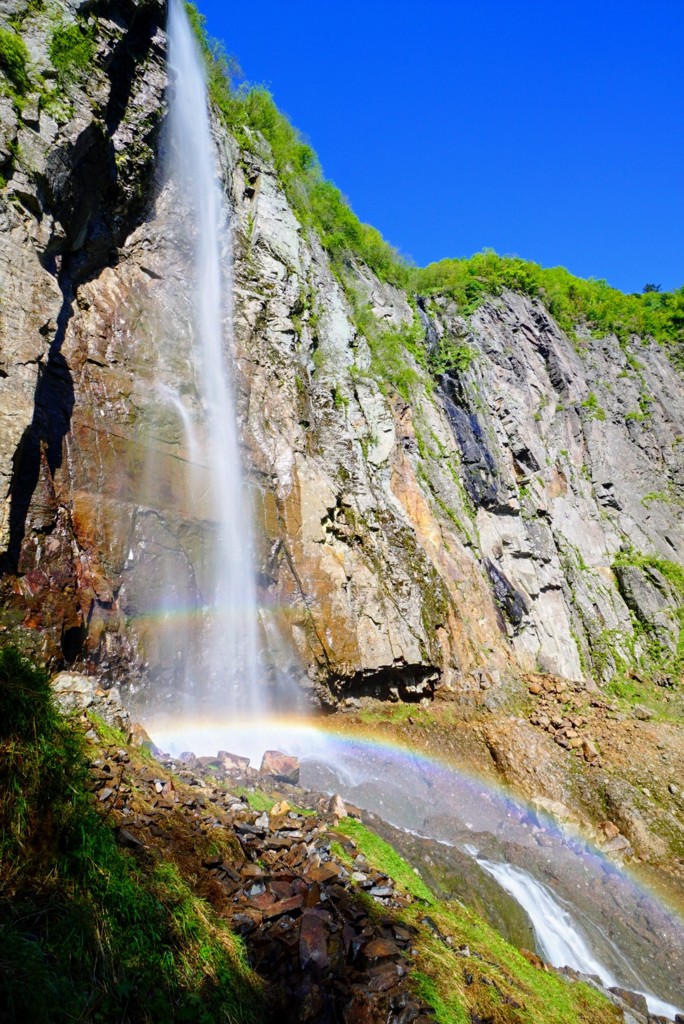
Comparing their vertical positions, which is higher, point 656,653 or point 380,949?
point 656,653

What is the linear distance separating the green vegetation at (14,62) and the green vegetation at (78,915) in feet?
38.7

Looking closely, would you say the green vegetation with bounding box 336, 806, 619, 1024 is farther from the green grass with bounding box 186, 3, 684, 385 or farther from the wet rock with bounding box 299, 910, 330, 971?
the green grass with bounding box 186, 3, 684, 385

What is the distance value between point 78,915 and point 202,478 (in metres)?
10.0

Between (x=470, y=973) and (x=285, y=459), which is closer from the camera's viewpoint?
(x=470, y=973)

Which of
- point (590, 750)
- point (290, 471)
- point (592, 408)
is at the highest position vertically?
point (592, 408)

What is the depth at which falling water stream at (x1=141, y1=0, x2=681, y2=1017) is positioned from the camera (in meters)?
8.12

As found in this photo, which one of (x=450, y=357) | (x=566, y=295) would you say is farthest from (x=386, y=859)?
(x=566, y=295)

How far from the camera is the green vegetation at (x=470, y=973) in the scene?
153 inches

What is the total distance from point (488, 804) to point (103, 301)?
14520 mm

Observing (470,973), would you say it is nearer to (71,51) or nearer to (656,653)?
(71,51)

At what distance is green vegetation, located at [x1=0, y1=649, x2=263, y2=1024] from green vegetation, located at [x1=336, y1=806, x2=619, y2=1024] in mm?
1598

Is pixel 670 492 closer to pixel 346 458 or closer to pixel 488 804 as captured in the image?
pixel 346 458

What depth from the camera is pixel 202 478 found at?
481 inches

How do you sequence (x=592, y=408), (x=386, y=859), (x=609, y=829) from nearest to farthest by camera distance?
(x=386, y=859), (x=609, y=829), (x=592, y=408)
